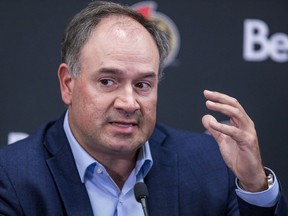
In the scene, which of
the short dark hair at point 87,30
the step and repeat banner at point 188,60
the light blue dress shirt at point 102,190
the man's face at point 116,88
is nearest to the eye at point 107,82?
the man's face at point 116,88

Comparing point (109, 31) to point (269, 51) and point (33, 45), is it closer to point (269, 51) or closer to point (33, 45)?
point (33, 45)

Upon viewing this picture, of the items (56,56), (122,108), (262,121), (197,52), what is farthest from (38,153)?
(262,121)

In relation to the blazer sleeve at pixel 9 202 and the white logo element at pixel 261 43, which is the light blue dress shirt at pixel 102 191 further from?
the white logo element at pixel 261 43

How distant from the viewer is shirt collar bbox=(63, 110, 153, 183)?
7.08ft

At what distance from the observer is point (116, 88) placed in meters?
2.06

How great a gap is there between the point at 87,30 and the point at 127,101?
0.31 m

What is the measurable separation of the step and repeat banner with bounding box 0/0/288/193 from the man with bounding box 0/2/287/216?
0.54m

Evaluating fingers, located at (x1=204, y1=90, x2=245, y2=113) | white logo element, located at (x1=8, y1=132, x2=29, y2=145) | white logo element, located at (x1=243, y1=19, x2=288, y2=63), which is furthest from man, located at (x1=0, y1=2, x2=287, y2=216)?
white logo element, located at (x1=243, y1=19, x2=288, y2=63)

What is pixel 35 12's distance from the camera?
111 inches

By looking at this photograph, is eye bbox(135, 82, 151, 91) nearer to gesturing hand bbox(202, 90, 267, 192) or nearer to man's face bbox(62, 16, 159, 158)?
man's face bbox(62, 16, 159, 158)

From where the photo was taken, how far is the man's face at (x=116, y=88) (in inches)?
80.5

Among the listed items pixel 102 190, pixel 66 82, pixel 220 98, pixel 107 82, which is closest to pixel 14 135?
pixel 66 82

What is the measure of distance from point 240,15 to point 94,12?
38.5 inches

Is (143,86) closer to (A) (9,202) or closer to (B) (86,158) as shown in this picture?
(B) (86,158)
